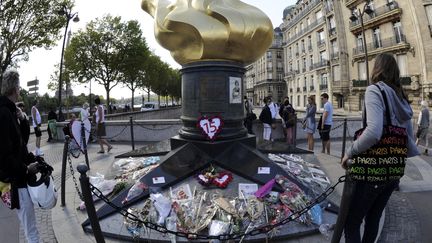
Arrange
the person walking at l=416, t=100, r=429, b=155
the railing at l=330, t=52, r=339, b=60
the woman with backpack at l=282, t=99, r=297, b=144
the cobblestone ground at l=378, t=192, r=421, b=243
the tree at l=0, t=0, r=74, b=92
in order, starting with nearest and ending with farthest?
the cobblestone ground at l=378, t=192, r=421, b=243
the person walking at l=416, t=100, r=429, b=155
the woman with backpack at l=282, t=99, r=297, b=144
the tree at l=0, t=0, r=74, b=92
the railing at l=330, t=52, r=339, b=60

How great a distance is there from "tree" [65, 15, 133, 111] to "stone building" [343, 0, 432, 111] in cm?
2234

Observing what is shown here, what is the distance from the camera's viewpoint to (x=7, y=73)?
10.8 feet

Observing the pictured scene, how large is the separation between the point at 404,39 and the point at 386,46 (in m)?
2.35

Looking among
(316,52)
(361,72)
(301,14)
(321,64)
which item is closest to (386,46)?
(361,72)

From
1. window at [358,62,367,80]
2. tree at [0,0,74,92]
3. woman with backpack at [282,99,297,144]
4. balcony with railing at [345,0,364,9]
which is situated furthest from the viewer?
window at [358,62,367,80]

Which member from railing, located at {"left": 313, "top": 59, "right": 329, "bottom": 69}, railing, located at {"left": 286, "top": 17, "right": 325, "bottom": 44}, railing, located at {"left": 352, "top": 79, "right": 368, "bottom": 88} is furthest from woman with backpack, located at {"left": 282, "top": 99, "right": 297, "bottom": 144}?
railing, located at {"left": 286, "top": 17, "right": 325, "bottom": 44}

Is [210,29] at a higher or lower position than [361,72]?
lower

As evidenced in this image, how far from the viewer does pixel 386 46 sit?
1266 inches

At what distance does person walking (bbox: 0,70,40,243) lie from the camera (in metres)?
2.96

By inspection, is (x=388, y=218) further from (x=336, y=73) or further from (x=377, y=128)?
(x=336, y=73)

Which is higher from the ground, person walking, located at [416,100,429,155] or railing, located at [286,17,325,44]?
railing, located at [286,17,325,44]

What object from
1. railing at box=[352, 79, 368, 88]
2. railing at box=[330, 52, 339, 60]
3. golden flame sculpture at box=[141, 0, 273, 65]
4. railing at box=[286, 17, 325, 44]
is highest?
railing at box=[286, 17, 325, 44]

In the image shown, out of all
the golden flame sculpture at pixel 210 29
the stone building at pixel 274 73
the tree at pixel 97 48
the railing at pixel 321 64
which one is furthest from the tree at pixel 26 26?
the stone building at pixel 274 73

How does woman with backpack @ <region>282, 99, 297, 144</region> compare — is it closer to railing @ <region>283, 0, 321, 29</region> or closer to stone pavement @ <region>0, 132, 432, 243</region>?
stone pavement @ <region>0, 132, 432, 243</region>
